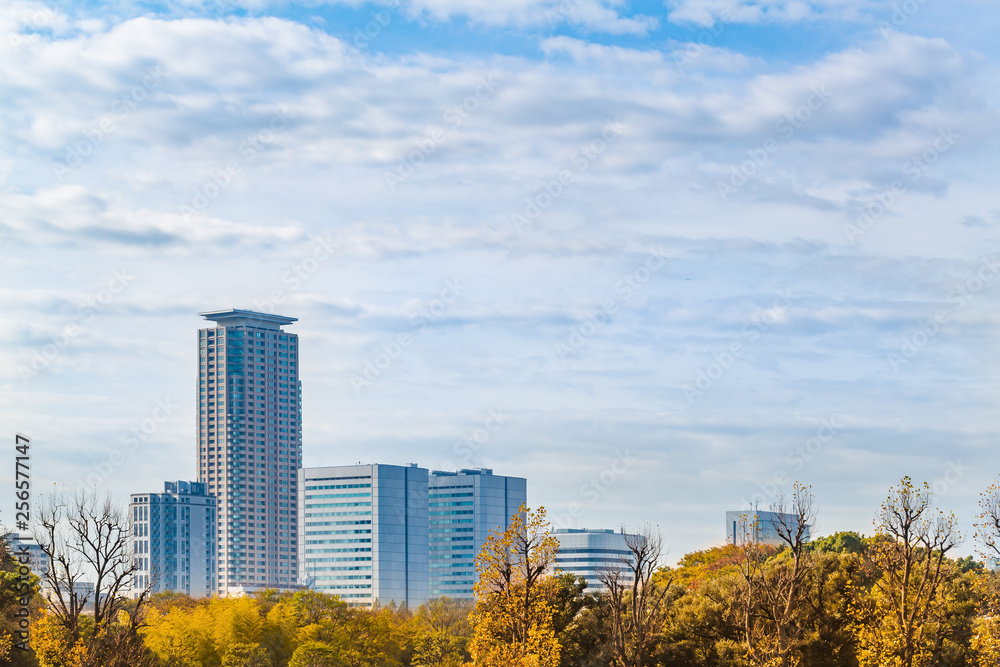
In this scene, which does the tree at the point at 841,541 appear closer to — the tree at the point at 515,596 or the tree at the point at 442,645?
the tree at the point at 442,645

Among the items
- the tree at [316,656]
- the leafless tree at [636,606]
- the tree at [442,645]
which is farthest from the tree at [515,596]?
the tree at [442,645]

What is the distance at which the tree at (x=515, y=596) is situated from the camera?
38.3 metres

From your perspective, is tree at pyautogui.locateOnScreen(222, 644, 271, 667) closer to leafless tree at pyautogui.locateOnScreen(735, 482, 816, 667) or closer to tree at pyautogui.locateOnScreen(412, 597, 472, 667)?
tree at pyautogui.locateOnScreen(412, 597, 472, 667)

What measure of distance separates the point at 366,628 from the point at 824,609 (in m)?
32.8

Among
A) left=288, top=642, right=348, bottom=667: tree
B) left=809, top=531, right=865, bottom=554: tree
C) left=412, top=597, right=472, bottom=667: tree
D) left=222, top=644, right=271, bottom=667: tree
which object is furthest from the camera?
left=809, top=531, right=865, bottom=554: tree

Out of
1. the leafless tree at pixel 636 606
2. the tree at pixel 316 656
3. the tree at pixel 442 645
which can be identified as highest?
the leafless tree at pixel 636 606

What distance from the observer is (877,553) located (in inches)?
1623

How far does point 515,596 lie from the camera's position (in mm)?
39281

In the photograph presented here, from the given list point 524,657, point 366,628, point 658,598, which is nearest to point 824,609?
point 658,598

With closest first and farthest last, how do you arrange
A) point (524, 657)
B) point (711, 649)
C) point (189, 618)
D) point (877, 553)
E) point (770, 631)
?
A: point (524, 657) → point (877, 553) → point (770, 631) → point (711, 649) → point (189, 618)

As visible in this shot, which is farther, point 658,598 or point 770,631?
point 658,598

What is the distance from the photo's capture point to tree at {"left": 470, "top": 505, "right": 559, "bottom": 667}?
126ft

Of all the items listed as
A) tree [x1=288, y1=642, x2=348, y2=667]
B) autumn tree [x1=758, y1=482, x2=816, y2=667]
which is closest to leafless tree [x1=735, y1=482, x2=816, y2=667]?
autumn tree [x1=758, y1=482, x2=816, y2=667]

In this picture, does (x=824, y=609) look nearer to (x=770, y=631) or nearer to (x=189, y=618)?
(x=770, y=631)
